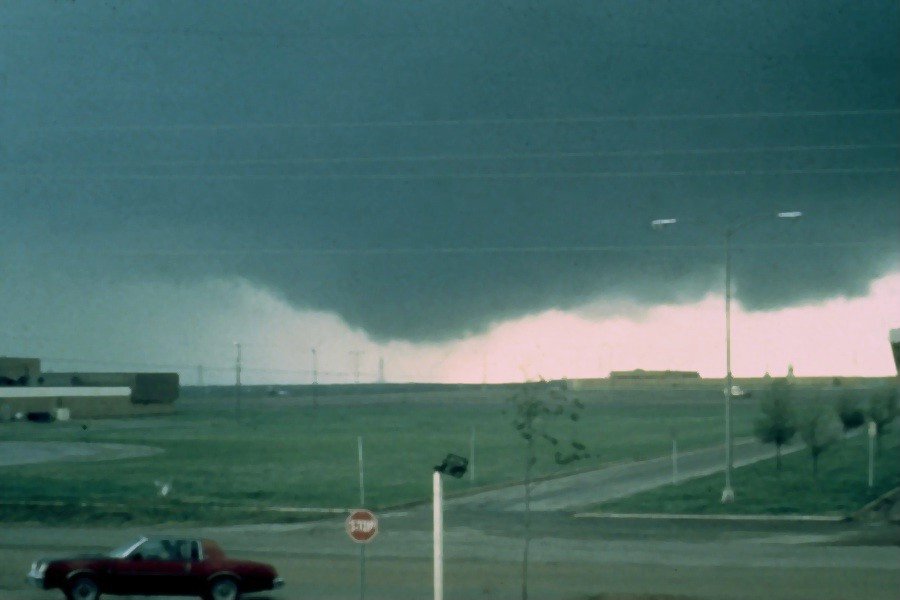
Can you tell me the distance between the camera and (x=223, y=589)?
66.2 ft

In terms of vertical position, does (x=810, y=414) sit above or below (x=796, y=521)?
above

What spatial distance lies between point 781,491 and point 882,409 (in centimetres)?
1816

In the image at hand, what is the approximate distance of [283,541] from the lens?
31344mm

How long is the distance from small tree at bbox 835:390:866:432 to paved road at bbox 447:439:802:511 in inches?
206

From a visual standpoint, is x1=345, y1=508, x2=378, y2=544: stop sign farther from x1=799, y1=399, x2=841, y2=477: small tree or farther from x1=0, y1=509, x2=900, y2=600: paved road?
x1=799, y1=399, x2=841, y2=477: small tree

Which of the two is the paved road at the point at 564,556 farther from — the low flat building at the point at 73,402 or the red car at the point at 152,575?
the low flat building at the point at 73,402

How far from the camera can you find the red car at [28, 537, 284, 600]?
784 inches

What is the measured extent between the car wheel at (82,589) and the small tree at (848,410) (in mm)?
53598

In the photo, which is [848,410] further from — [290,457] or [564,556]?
[564,556]

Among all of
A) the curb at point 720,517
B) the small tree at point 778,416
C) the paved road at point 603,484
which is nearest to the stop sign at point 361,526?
the curb at point 720,517

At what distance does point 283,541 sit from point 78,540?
5.87 metres

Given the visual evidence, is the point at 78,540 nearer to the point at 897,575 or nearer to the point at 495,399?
the point at 897,575

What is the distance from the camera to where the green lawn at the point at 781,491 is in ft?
127

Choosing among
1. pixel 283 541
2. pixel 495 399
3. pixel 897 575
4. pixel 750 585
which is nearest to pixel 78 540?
pixel 283 541
